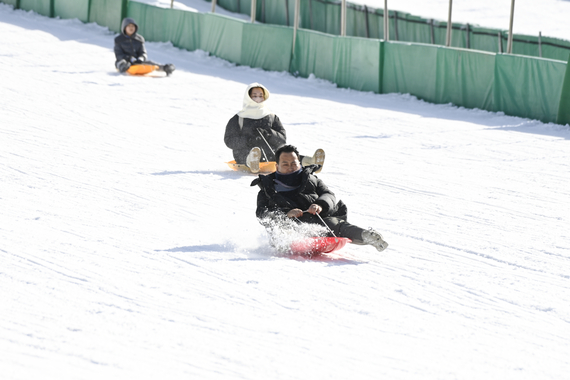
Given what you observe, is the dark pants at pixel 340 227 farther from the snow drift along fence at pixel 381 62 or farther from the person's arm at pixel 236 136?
the snow drift along fence at pixel 381 62

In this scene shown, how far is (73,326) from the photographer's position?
160 inches

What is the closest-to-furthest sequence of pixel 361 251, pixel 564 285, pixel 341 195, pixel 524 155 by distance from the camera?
1. pixel 564 285
2. pixel 361 251
3. pixel 341 195
4. pixel 524 155

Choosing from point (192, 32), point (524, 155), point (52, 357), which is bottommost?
point (52, 357)

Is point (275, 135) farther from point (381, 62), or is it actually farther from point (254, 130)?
point (381, 62)

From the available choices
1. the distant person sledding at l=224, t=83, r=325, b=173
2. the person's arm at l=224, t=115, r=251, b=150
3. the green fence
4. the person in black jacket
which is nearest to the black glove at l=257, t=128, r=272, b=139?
the distant person sledding at l=224, t=83, r=325, b=173

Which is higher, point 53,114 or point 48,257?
point 53,114

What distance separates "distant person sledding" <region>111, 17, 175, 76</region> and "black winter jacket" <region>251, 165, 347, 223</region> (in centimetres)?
1053

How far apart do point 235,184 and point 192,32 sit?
1242 cm

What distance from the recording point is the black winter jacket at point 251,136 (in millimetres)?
8281

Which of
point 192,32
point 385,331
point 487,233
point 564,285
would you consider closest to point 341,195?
point 487,233

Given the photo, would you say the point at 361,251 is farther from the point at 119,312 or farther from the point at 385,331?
the point at 119,312

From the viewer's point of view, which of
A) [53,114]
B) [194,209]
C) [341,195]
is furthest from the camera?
[53,114]

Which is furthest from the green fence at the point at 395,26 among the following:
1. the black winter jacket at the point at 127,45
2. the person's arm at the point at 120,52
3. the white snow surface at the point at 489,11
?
the person's arm at the point at 120,52

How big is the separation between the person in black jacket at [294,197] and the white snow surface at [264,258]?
0.29 m
